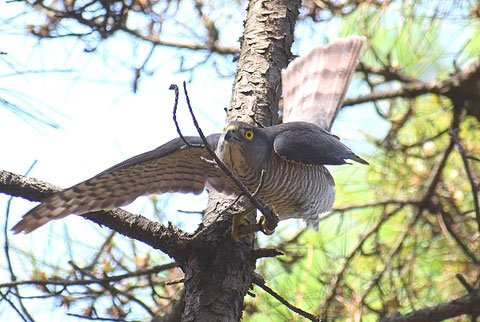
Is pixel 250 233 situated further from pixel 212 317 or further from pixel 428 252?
pixel 428 252

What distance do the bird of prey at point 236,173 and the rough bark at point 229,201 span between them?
0.19 metres

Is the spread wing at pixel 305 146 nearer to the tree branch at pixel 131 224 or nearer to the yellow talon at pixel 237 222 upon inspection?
the yellow talon at pixel 237 222

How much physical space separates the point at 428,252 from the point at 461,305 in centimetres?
184

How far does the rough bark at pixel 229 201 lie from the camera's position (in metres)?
2.91

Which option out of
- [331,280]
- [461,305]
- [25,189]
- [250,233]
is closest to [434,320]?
[461,305]

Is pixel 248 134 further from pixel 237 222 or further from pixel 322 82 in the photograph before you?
pixel 322 82

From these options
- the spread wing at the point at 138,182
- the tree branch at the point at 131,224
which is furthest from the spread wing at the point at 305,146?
the tree branch at the point at 131,224

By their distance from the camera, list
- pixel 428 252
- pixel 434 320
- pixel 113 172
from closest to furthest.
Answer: pixel 434 320, pixel 113 172, pixel 428 252

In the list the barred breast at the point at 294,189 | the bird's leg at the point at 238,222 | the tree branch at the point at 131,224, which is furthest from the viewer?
the barred breast at the point at 294,189

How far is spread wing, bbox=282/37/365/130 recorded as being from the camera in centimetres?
466

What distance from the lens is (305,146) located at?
145 inches

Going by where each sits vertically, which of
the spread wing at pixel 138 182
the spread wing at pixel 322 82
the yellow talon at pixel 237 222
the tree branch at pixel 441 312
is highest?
the spread wing at pixel 322 82

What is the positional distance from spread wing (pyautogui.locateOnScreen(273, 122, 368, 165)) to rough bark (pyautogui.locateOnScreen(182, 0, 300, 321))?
7.3 inches

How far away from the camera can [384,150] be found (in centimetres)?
504
